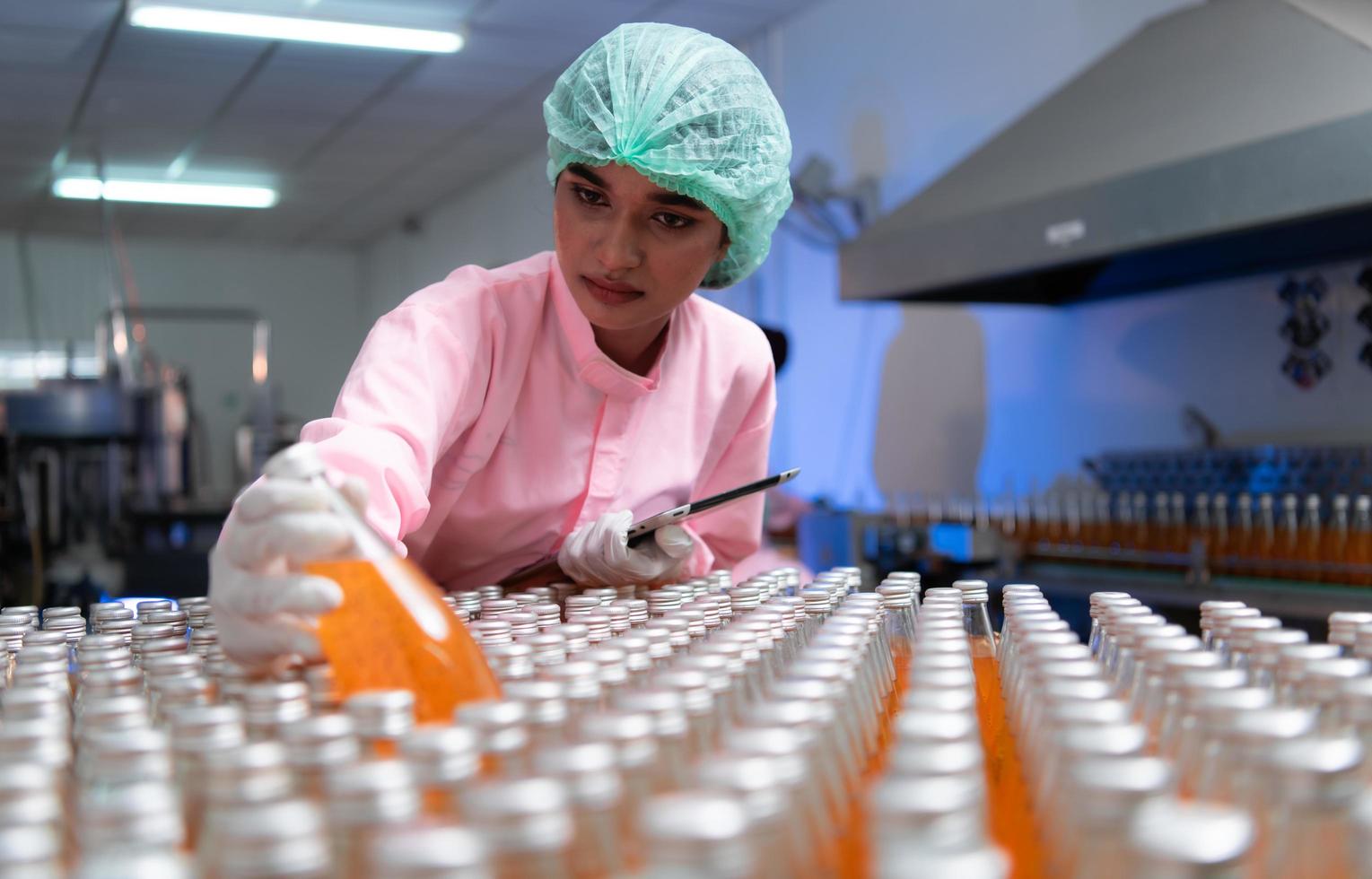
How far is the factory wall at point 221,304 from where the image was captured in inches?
308

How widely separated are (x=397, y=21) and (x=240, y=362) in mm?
4937

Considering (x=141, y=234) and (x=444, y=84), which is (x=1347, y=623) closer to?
(x=444, y=84)

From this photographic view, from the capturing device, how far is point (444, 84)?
4.83 meters

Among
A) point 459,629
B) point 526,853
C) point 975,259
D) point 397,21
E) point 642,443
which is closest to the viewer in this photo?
point 526,853

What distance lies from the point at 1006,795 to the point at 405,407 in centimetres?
67

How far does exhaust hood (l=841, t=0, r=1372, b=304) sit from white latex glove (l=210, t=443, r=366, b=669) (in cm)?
162

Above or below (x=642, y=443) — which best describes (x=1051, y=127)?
above

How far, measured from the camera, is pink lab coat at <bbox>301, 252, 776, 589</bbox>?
3.76 feet

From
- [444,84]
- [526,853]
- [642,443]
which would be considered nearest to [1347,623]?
[526,853]

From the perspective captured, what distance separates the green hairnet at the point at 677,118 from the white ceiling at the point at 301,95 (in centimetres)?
288

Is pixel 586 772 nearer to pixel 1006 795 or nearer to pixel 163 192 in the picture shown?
pixel 1006 795

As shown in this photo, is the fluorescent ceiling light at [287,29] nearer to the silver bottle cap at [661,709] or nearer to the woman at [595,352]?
the woman at [595,352]

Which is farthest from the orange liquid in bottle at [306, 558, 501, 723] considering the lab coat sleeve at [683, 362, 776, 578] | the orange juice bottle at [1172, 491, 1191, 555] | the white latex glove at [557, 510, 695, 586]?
the orange juice bottle at [1172, 491, 1191, 555]

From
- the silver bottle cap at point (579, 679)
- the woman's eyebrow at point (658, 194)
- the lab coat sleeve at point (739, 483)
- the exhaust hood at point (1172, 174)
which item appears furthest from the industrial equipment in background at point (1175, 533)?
the silver bottle cap at point (579, 679)
